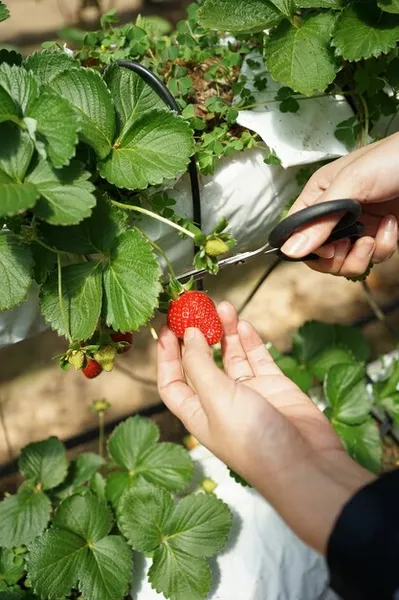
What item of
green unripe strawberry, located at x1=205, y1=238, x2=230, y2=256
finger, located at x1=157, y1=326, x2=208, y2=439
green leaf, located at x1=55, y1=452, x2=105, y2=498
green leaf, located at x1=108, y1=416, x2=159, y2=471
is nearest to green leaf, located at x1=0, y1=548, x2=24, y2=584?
green leaf, located at x1=55, y1=452, x2=105, y2=498

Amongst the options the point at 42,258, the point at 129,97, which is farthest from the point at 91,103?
the point at 42,258

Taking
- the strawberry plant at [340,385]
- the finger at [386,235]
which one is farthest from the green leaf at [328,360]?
the finger at [386,235]

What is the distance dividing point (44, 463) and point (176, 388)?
14.9 inches

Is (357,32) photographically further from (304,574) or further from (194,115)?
(304,574)

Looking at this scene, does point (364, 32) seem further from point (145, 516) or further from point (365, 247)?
point (145, 516)

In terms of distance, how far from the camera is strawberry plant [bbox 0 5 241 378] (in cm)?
61

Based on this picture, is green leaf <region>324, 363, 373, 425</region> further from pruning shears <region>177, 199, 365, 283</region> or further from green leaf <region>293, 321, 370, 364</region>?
pruning shears <region>177, 199, 365, 283</region>

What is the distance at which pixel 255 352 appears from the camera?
2.76 ft

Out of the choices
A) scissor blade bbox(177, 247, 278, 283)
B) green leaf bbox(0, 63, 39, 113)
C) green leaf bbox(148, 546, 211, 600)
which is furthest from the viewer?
green leaf bbox(148, 546, 211, 600)

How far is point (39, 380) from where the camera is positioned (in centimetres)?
142

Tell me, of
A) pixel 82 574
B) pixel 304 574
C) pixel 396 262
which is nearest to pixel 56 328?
pixel 82 574

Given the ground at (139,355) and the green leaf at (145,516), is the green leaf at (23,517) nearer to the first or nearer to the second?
the green leaf at (145,516)

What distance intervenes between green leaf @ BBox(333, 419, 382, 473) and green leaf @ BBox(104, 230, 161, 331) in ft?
1.87

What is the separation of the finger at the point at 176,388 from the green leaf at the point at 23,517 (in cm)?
36
